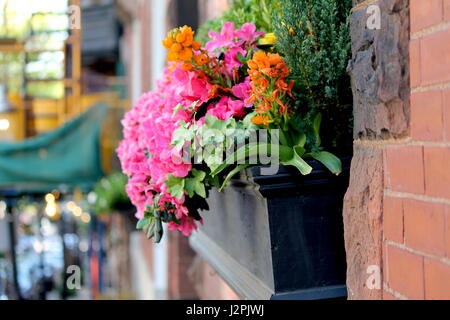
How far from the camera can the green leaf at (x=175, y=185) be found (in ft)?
4.47

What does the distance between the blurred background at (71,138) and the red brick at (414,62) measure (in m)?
1.64

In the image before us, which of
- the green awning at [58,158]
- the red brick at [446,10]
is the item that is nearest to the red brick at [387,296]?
the red brick at [446,10]

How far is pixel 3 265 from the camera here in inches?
356

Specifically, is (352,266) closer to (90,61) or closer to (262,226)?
(262,226)

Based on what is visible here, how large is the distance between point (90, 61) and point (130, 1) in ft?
18.0

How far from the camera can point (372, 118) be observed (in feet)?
3.42

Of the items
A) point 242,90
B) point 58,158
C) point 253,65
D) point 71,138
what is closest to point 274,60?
point 253,65

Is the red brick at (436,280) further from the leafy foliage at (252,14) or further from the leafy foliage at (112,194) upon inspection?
the leafy foliage at (112,194)

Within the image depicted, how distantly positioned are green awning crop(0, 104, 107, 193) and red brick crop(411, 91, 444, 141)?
5459mm

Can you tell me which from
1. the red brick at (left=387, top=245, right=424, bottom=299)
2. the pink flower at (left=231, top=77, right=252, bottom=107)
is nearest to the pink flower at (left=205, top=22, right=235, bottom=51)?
the pink flower at (left=231, top=77, right=252, bottom=107)

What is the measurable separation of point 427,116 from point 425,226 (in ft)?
0.53

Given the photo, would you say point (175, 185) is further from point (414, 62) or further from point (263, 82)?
point (414, 62)
